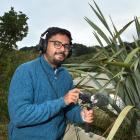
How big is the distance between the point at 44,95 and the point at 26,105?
0.23 meters

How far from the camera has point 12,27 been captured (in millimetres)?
35094

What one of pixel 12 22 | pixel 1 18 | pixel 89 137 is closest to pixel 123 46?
pixel 89 137

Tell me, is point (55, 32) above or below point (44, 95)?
above

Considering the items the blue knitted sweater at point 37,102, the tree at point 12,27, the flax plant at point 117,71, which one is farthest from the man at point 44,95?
the tree at point 12,27

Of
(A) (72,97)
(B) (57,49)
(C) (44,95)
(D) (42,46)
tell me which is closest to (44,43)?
(D) (42,46)

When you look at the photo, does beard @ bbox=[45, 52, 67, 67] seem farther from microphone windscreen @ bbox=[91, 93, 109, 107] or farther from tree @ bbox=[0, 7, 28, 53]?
tree @ bbox=[0, 7, 28, 53]

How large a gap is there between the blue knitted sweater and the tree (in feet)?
93.6

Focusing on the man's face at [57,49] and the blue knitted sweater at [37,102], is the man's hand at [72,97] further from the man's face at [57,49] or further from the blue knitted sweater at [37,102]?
the man's face at [57,49]

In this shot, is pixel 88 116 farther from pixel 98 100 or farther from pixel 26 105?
pixel 26 105

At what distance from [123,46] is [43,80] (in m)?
2.05

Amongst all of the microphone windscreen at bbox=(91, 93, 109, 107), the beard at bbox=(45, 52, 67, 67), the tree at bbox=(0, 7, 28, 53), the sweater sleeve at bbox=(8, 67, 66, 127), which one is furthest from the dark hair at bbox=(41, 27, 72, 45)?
the tree at bbox=(0, 7, 28, 53)

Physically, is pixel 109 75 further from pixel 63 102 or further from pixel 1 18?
pixel 1 18

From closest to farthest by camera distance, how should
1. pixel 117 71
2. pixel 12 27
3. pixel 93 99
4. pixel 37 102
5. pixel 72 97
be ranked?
pixel 72 97, pixel 37 102, pixel 93 99, pixel 117 71, pixel 12 27

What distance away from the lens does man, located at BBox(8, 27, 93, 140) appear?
446 centimetres
